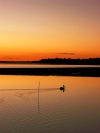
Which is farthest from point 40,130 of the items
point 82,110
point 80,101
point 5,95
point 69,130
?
point 5,95

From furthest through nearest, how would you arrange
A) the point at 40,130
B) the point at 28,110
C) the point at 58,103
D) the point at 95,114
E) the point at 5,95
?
the point at 5,95
the point at 58,103
the point at 28,110
the point at 95,114
the point at 40,130

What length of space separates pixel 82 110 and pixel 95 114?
2268 mm

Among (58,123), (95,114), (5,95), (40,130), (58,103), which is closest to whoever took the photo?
(40,130)

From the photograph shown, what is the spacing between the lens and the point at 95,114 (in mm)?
25531

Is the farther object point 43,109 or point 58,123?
point 43,109

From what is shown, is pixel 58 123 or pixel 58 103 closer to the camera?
pixel 58 123

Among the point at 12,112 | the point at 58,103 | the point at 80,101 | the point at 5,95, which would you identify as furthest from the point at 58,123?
the point at 5,95

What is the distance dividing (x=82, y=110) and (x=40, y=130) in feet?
28.8

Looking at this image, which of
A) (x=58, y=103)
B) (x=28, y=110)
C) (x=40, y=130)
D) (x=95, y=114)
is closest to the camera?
(x=40, y=130)

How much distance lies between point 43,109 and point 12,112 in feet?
11.0

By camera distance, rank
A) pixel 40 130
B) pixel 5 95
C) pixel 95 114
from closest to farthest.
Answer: pixel 40 130 < pixel 95 114 < pixel 5 95

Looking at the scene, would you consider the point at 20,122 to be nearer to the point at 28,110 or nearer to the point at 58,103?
the point at 28,110

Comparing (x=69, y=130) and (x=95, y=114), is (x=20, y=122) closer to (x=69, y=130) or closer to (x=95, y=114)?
→ (x=69, y=130)

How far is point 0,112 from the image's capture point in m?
26.4
